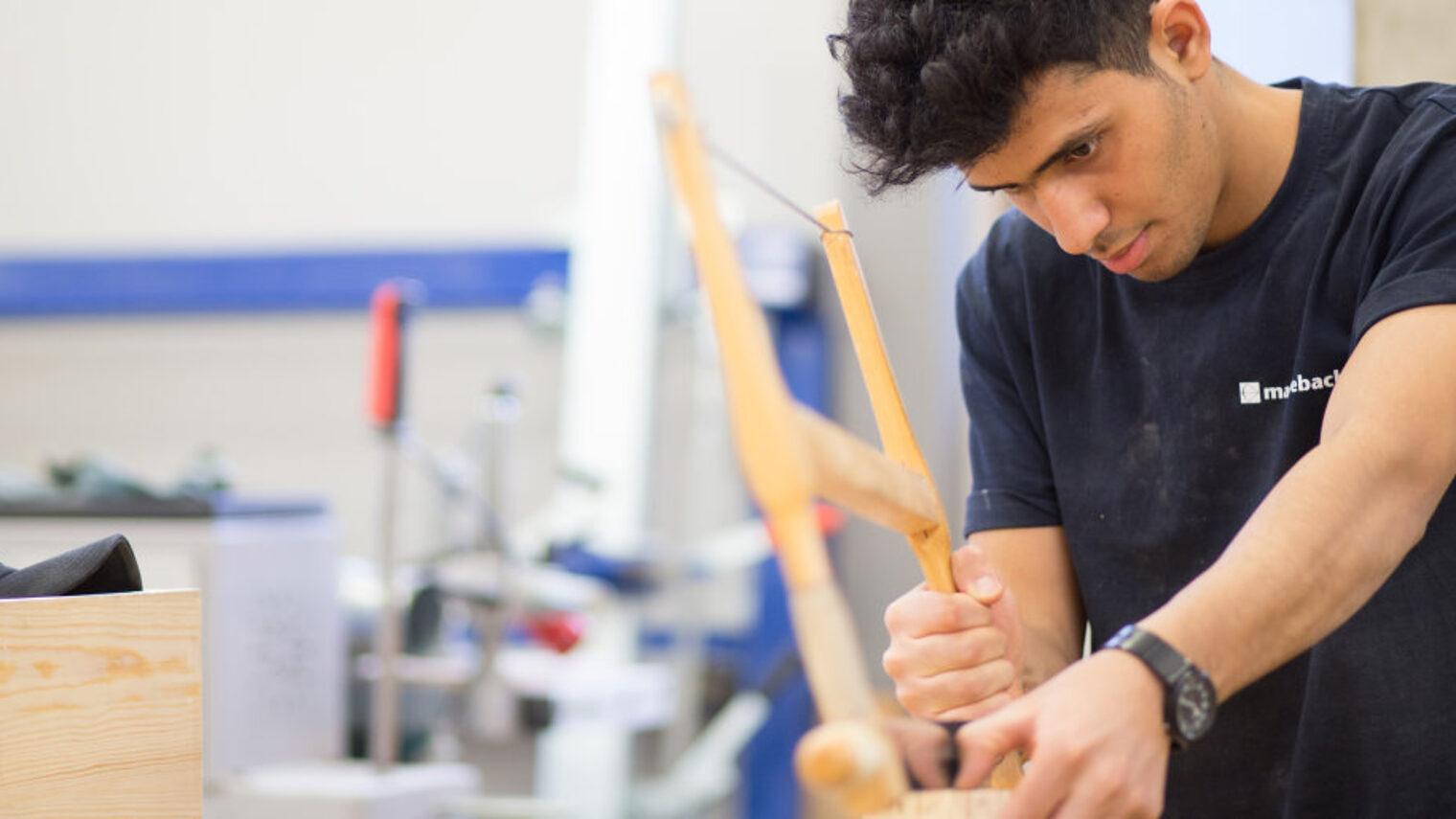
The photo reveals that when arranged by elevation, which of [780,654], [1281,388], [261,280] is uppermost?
[1281,388]

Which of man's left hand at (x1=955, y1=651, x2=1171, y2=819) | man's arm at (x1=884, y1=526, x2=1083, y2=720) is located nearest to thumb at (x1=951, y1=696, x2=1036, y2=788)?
man's left hand at (x1=955, y1=651, x2=1171, y2=819)

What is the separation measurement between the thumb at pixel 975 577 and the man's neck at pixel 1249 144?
1.15 feet

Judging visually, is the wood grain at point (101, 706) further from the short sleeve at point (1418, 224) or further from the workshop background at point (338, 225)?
the workshop background at point (338, 225)

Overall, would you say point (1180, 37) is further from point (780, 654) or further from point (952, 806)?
point (780, 654)

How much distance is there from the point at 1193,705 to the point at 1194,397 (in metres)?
0.47

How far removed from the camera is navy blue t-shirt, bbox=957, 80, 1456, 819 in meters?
1.04

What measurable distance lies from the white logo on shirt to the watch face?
0.41 meters

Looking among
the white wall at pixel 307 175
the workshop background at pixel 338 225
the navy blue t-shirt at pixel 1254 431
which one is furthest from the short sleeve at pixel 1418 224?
the white wall at pixel 307 175

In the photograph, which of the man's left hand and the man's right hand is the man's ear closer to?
the man's right hand

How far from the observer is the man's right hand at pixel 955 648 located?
94 cm

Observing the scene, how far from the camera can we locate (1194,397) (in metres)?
1.12

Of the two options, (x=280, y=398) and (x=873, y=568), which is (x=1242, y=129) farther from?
(x=280, y=398)

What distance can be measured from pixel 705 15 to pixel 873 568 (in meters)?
1.61

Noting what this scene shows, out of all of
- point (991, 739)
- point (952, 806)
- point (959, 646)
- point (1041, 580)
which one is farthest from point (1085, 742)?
point (1041, 580)
